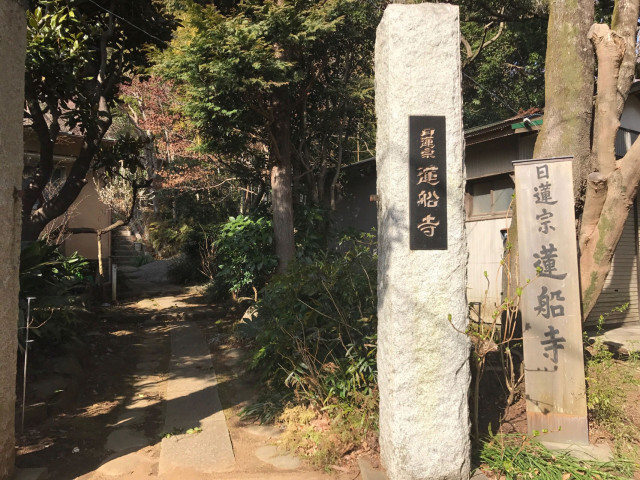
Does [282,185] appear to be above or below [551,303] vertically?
above

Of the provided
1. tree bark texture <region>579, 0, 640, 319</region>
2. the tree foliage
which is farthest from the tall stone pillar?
the tree foliage

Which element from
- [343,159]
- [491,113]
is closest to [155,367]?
[343,159]

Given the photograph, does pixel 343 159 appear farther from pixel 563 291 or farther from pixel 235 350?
pixel 563 291

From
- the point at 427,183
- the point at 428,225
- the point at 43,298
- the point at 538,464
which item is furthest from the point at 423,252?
the point at 43,298

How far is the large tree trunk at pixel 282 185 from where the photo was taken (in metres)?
9.01

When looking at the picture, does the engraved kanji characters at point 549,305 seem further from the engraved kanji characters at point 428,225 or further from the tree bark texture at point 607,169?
the engraved kanji characters at point 428,225

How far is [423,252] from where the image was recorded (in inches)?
143

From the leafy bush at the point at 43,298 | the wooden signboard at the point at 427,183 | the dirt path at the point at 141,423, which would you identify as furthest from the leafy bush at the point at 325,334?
the leafy bush at the point at 43,298

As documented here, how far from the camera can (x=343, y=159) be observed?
11.5m

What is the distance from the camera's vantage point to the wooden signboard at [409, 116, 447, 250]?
3.64 m

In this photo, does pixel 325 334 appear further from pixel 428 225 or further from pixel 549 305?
pixel 549 305

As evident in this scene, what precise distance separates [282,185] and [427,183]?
5.74 m

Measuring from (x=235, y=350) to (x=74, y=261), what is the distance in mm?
3923

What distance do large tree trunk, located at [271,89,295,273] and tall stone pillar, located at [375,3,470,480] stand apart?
5.31 metres
